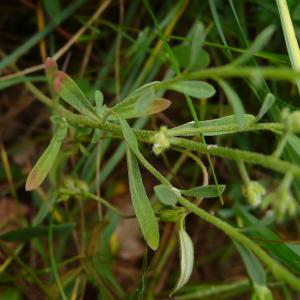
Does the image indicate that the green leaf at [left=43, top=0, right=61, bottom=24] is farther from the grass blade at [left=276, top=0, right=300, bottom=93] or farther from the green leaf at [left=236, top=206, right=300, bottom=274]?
the green leaf at [left=236, top=206, right=300, bottom=274]

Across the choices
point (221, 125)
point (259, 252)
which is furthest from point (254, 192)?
point (221, 125)

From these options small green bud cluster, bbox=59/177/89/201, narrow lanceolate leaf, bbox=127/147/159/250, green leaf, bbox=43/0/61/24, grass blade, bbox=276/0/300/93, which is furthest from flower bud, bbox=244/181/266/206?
green leaf, bbox=43/0/61/24

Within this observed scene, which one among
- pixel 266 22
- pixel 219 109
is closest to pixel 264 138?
pixel 219 109

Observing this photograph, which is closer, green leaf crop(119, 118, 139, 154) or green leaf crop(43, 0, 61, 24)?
green leaf crop(119, 118, 139, 154)

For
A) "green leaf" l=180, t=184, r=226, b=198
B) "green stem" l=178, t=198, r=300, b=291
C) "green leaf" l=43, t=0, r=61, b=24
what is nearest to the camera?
"green stem" l=178, t=198, r=300, b=291

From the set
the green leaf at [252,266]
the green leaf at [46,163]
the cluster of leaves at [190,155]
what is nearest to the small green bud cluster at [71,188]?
the cluster of leaves at [190,155]

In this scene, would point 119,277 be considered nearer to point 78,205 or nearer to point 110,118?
point 78,205

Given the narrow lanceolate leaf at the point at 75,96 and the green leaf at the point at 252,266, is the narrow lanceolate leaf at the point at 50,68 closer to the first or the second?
the narrow lanceolate leaf at the point at 75,96
